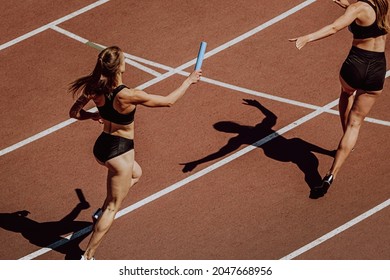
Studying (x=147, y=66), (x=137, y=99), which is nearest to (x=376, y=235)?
(x=137, y=99)

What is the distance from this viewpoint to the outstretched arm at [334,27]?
960 cm

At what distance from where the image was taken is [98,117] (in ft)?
31.5

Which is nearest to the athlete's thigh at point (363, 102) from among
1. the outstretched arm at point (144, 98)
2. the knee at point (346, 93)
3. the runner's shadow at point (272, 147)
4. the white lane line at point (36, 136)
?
the knee at point (346, 93)

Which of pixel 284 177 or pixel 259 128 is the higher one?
pixel 259 128

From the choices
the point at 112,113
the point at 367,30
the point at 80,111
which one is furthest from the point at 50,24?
the point at 367,30

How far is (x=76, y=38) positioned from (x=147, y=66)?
4.50 ft

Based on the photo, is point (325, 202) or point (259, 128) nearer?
point (325, 202)

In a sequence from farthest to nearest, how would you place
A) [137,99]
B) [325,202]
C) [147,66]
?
[147,66] → [325,202] → [137,99]

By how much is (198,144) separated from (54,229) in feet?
7.26

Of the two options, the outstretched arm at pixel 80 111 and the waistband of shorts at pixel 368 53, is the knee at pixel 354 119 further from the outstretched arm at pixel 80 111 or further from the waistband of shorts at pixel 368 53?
the outstretched arm at pixel 80 111

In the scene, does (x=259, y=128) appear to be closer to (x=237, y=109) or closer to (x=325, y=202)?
(x=237, y=109)

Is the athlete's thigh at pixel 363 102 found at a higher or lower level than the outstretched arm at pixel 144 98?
higher

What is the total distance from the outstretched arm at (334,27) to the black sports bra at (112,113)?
191cm

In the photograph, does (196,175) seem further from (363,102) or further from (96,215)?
(363,102)
